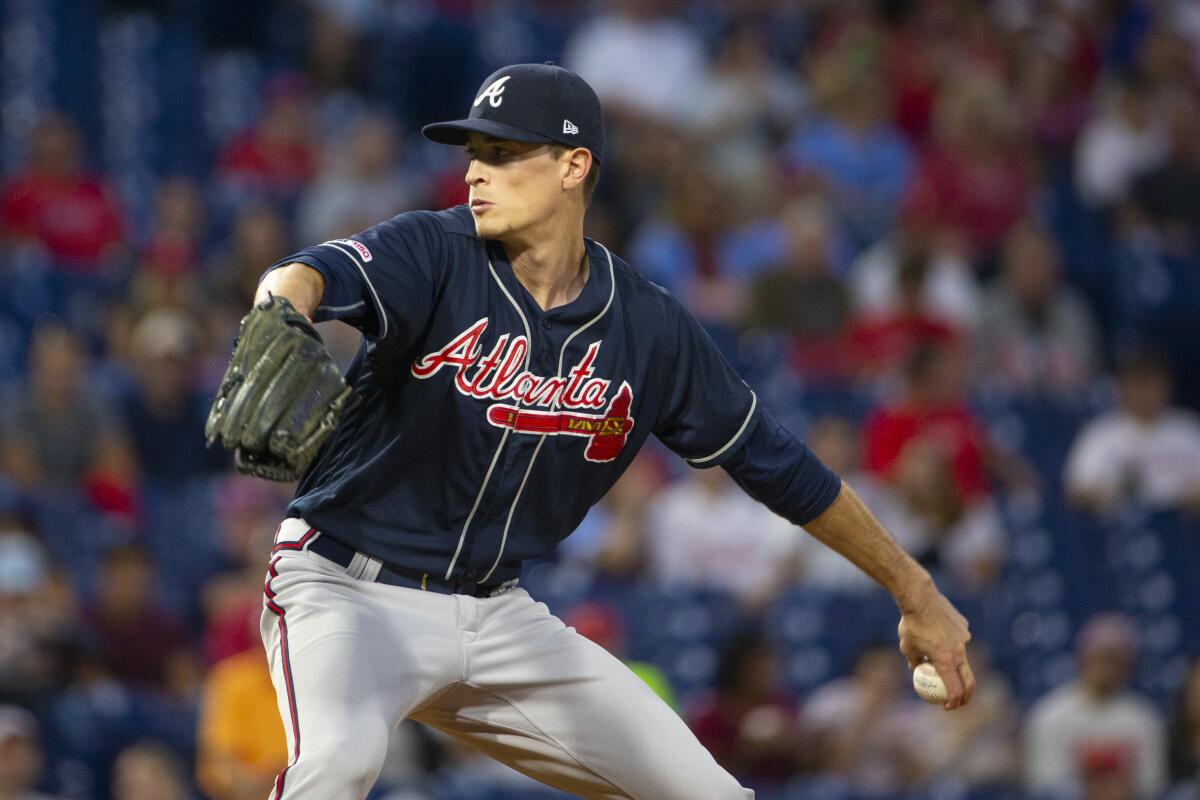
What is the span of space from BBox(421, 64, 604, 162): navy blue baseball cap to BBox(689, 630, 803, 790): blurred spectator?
3.75 metres

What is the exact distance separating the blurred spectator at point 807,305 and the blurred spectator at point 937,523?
1.17m

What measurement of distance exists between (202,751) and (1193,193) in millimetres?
6748

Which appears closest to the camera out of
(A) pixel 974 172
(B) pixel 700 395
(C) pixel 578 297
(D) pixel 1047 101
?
(C) pixel 578 297

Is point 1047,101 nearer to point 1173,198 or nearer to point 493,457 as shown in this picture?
point 1173,198

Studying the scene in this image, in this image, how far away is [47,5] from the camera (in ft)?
33.9

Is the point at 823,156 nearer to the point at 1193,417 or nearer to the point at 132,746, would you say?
the point at 1193,417

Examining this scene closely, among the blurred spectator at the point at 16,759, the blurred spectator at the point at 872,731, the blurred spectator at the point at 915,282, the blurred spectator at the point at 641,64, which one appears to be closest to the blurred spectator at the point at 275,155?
the blurred spectator at the point at 641,64

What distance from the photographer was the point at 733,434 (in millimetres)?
4312

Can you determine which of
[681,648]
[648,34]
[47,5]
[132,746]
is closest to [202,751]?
[132,746]

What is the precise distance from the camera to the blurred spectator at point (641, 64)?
11.1 m

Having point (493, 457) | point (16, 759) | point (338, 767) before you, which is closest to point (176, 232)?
point (16, 759)

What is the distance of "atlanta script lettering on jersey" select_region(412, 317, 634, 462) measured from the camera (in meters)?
3.97

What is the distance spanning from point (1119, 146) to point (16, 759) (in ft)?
24.6

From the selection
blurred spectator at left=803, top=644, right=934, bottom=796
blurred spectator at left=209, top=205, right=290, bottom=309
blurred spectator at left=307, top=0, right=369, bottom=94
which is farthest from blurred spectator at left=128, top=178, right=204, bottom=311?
blurred spectator at left=803, top=644, right=934, bottom=796
